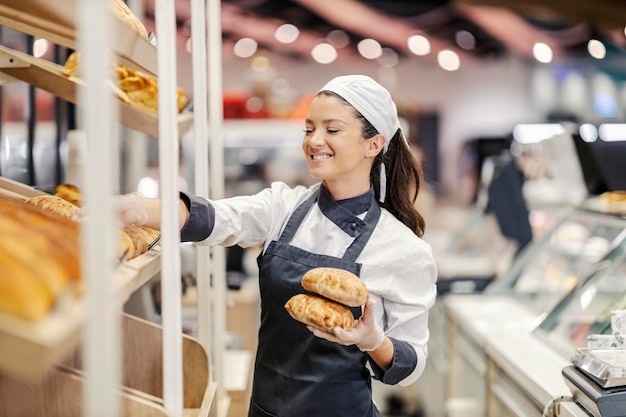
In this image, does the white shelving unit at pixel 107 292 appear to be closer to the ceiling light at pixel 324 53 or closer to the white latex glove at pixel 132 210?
the white latex glove at pixel 132 210

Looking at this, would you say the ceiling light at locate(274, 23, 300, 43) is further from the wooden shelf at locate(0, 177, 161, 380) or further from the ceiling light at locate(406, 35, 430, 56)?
the wooden shelf at locate(0, 177, 161, 380)

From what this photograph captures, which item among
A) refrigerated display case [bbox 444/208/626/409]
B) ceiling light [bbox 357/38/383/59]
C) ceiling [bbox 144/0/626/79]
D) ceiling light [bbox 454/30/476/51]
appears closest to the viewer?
refrigerated display case [bbox 444/208/626/409]

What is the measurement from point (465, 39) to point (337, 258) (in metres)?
7.78

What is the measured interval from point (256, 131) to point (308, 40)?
4.04 metres

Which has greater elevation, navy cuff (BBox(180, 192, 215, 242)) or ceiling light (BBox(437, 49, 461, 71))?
navy cuff (BBox(180, 192, 215, 242))

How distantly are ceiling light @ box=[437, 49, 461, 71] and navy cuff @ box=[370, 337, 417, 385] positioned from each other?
8190 millimetres

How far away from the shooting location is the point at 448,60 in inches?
391

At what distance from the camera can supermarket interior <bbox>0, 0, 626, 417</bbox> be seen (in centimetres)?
100

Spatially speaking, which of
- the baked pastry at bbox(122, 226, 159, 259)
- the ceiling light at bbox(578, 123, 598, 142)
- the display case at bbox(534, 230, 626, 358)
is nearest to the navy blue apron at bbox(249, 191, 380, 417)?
the baked pastry at bbox(122, 226, 159, 259)

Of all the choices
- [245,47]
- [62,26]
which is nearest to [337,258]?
[62,26]

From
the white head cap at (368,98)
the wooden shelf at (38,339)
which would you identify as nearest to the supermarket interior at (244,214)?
the wooden shelf at (38,339)

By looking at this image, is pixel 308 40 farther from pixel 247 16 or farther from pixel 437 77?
pixel 437 77

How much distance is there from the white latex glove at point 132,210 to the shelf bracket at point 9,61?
19.1 inches

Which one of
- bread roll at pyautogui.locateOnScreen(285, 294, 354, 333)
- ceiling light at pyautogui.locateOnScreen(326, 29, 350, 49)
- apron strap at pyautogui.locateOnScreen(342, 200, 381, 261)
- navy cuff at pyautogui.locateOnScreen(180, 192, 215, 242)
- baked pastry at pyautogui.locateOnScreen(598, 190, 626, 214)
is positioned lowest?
baked pastry at pyautogui.locateOnScreen(598, 190, 626, 214)
